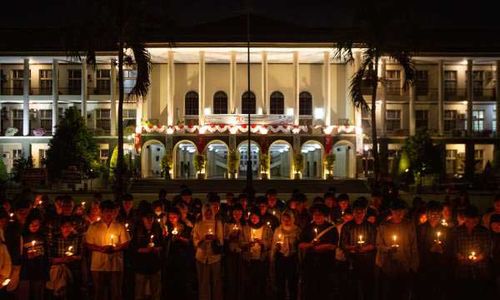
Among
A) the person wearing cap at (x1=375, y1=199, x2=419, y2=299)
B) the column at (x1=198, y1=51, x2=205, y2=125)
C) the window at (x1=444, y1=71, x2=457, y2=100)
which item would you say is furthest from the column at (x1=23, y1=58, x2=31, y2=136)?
the person wearing cap at (x1=375, y1=199, x2=419, y2=299)

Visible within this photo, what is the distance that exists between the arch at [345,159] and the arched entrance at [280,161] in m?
3.53

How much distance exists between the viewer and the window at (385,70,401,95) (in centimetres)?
4897

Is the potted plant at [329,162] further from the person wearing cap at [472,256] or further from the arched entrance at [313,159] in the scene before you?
the person wearing cap at [472,256]

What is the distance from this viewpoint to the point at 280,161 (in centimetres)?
5150

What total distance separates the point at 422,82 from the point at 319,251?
41.3 meters

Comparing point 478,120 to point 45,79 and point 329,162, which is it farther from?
point 45,79

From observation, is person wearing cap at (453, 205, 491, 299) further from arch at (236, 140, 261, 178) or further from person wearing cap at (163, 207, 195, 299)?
arch at (236, 140, 261, 178)

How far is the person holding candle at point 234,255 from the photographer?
11.5 meters

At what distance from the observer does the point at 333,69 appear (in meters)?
50.6

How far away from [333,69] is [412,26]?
22.1m

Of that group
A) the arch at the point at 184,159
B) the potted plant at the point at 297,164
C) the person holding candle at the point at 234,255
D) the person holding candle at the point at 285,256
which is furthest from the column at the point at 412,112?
the person holding candle at the point at 285,256

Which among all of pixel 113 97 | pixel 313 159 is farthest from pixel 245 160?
pixel 113 97

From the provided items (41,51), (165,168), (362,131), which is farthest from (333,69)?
(41,51)

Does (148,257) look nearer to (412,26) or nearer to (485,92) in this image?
(412,26)
